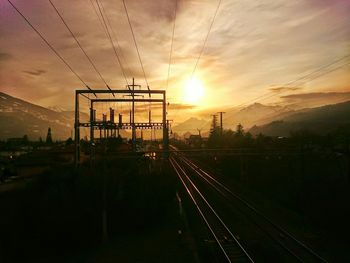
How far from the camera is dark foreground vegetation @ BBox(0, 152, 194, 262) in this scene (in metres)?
18.9

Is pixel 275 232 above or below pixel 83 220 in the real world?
below

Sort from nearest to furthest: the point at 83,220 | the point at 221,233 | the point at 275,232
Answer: the point at 275,232 < the point at 221,233 < the point at 83,220

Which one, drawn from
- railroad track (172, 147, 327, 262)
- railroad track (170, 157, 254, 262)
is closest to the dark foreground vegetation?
railroad track (170, 157, 254, 262)

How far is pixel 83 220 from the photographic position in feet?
67.0

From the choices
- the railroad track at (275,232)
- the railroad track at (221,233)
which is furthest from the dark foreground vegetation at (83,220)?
the railroad track at (275,232)

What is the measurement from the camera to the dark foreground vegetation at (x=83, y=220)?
62.0 ft

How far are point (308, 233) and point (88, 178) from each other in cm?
1290

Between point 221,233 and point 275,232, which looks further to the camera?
point 221,233

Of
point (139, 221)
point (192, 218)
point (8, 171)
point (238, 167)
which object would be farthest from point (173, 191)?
point (8, 171)

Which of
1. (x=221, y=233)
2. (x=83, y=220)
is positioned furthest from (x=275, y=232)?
(x=83, y=220)

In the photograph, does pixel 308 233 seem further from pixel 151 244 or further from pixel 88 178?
pixel 88 178

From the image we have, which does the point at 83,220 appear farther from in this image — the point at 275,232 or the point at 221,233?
the point at 275,232

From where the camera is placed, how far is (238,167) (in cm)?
4691

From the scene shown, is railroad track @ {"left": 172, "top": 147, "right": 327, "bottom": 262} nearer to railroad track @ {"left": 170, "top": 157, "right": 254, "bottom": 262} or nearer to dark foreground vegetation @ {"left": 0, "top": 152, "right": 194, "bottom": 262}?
railroad track @ {"left": 170, "top": 157, "right": 254, "bottom": 262}
